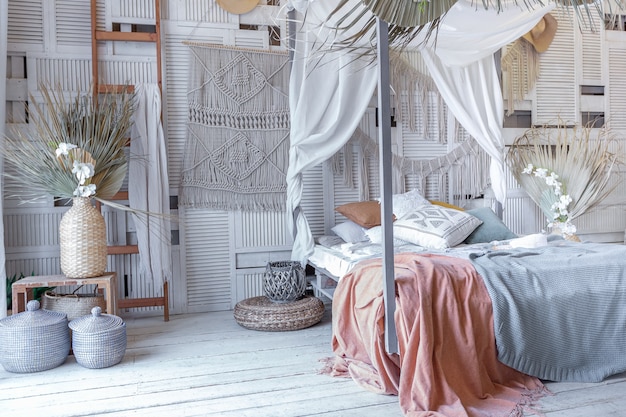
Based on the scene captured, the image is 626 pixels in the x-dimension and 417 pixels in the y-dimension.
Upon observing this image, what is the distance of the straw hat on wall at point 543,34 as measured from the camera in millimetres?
4434

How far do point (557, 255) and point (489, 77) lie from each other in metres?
1.82

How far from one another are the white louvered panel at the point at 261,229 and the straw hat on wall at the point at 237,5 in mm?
1560

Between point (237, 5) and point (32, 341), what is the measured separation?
2736 millimetres

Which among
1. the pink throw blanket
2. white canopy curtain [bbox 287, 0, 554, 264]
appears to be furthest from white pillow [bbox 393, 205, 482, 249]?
the pink throw blanket

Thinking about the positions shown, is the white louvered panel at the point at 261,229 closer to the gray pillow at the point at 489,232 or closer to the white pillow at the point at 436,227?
the white pillow at the point at 436,227

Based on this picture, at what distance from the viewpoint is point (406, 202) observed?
3.88m

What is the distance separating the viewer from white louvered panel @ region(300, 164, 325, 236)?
4.12 meters

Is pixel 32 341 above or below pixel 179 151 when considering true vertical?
below

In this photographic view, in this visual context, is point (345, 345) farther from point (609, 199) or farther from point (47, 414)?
point (609, 199)

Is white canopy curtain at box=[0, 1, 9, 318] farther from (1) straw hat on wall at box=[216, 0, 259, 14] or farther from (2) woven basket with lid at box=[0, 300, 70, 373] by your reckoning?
(1) straw hat on wall at box=[216, 0, 259, 14]

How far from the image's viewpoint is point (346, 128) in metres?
3.63

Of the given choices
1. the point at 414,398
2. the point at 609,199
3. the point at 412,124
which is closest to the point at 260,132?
the point at 412,124

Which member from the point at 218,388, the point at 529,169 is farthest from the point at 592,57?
A: the point at 218,388

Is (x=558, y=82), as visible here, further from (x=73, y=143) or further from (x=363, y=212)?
(x=73, y=143)
